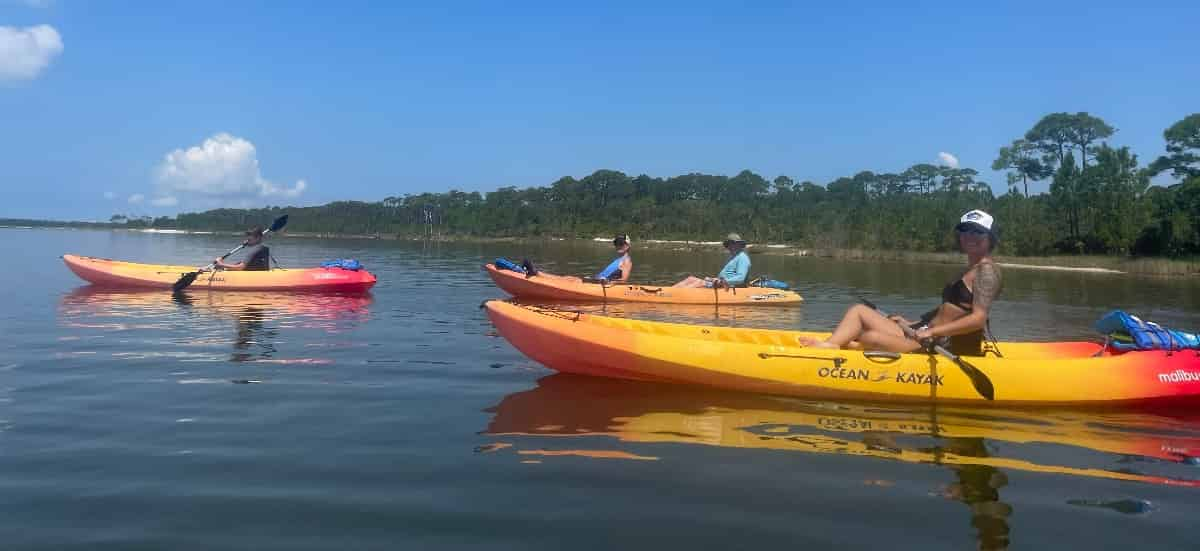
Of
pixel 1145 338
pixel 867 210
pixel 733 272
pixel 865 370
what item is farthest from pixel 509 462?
pixel 867 210

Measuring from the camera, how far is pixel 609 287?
1591cm

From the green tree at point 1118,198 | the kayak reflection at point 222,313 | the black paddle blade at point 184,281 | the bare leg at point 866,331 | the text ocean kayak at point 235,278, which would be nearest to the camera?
the bare leg at point 866,331

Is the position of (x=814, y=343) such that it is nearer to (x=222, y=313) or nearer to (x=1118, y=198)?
(x=222, y=313)

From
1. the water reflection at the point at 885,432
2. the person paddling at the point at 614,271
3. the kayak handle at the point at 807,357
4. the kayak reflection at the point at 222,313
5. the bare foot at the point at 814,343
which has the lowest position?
the water reflection at the point at 885,432

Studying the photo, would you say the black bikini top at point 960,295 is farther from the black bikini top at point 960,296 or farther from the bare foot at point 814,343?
the bare foot at point 814,343

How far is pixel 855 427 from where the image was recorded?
20.4 ft

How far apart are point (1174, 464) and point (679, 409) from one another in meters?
3.65

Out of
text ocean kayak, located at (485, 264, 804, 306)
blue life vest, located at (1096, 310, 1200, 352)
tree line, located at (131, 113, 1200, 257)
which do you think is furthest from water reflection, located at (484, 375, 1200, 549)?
tree line, located at (131, 113, 1200, 257)

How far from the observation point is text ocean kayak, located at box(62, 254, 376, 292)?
16062mm

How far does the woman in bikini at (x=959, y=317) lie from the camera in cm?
664

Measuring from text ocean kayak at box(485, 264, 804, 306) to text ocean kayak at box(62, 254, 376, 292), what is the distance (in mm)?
3452

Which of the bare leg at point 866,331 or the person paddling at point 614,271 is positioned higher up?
the person paddling at point 614,271

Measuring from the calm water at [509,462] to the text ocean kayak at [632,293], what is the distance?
22.3 feet

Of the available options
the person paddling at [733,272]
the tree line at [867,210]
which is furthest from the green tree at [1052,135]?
the person paddling at [733,272]
